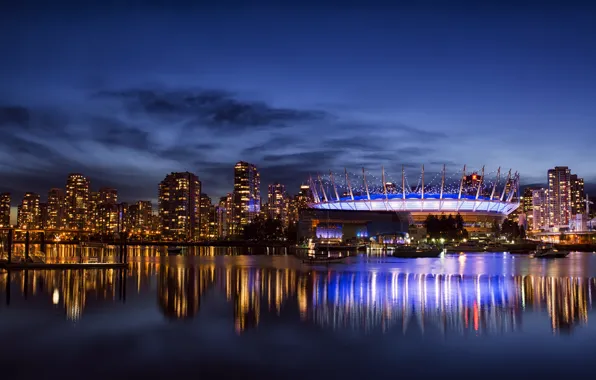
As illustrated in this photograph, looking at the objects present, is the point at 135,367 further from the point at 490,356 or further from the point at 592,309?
the point at 592,309

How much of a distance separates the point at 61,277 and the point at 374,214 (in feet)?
336

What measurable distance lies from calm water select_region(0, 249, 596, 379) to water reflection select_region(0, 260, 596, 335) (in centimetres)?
8

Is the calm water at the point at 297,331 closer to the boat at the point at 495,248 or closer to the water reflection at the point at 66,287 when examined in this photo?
the water reflection at the point at 66,287

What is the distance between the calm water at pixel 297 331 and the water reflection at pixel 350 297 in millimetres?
85

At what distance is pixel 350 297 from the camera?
25.5 m

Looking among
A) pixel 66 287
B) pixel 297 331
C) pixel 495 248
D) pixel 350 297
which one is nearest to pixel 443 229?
pixel 495 248

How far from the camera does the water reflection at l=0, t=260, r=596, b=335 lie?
755 inches

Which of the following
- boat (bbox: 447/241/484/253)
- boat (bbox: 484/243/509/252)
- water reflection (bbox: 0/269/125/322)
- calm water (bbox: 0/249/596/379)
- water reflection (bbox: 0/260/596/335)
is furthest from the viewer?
boat (bbox: 484/243/509/252)

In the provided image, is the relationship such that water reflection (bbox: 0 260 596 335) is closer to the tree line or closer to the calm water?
the calm water

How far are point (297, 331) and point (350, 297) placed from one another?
27.5 feet

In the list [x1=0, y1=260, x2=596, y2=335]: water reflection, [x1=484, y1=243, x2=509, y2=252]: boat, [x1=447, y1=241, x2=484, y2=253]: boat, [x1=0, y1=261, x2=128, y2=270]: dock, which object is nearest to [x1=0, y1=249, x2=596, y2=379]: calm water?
[x1=0, y1=260, x2=596, y2=335]: water reflection

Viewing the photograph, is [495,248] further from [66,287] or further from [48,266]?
[66,287]

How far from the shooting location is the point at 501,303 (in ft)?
76.7

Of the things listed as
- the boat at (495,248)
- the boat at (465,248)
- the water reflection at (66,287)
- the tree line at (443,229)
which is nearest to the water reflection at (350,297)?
Answer: the water reflection at (66,287)
